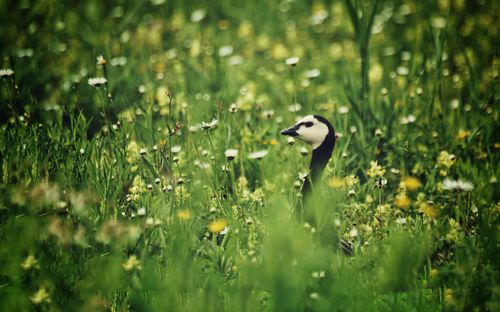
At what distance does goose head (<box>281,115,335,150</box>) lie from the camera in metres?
2.67

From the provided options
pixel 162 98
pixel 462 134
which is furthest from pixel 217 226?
pixel 462 134

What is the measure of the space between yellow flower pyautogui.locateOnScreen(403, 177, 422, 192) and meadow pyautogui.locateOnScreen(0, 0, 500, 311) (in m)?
0.02

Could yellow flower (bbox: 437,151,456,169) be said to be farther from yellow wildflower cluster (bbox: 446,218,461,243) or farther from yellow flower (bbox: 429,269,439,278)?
yellow flower (bbox: 429,269,439,278)

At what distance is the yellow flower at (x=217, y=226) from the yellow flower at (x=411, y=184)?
893 millimetres

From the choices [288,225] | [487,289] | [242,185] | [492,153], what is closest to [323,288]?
[288,225]

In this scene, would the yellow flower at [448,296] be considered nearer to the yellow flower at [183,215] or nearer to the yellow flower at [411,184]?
the yellow flower at [411,184]

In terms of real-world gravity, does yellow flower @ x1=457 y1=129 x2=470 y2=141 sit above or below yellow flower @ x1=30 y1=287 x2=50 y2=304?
below

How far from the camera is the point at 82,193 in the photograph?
8.06 feet

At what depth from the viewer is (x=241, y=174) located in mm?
3078

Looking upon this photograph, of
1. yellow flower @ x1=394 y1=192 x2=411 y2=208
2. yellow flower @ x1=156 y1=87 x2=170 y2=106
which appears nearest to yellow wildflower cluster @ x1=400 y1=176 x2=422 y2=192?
yellow flower @ x1=394 y1=192 x2=411 y2=208

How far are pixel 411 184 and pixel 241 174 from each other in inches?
31.9

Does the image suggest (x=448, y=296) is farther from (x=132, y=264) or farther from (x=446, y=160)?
(x=132, y=264)

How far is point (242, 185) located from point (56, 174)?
0.79 meters

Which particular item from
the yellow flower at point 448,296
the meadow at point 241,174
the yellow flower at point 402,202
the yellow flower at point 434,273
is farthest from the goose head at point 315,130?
the yellow flower at point 448,296
